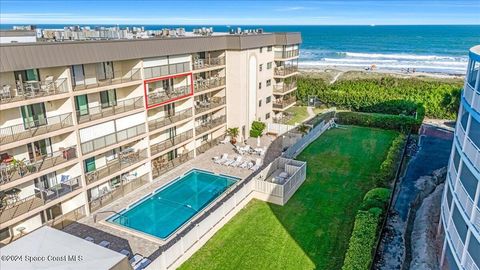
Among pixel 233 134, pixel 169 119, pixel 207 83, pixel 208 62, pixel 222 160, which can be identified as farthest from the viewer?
pixel 233 134

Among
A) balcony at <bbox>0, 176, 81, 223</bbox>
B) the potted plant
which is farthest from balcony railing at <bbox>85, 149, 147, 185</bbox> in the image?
the potted plant

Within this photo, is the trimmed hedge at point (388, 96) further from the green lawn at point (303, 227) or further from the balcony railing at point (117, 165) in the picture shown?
the balcony railing at point (117, 165)

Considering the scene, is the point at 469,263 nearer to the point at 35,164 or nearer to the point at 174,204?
the point at 174,204

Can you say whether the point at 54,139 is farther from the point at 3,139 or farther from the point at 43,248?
the point at 43,248

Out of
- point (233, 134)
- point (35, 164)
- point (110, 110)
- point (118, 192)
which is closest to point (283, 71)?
point (233, 134)

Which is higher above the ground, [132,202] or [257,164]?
[257,164]

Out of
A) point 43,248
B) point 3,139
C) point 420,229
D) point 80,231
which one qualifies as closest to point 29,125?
point 3,139

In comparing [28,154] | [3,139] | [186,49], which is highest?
[186,49]
